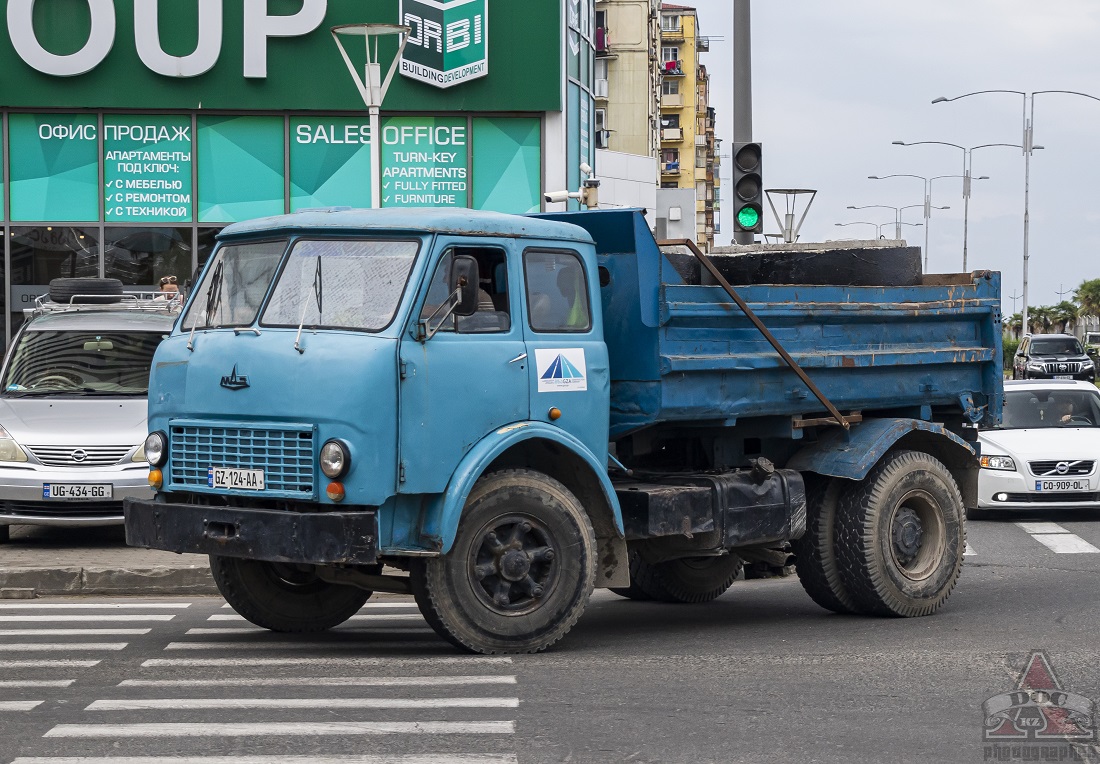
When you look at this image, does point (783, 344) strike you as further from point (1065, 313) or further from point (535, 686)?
point (1065, 313)

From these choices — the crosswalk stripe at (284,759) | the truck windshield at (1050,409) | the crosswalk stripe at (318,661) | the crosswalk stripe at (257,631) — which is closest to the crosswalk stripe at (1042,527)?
the truck windshield at (1050,409)

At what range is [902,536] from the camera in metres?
10.1

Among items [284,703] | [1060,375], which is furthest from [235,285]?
[1060,375]

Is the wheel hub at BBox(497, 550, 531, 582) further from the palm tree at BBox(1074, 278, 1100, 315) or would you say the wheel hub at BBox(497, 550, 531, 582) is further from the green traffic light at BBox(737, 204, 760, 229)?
the palm tree at BBox(1074, 278, 1100, 315)

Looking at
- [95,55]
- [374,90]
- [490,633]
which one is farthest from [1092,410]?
[95,55]

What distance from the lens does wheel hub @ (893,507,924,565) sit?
10094 mm

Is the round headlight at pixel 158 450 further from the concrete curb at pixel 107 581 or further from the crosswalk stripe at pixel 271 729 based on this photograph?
the concrete curb at pixel 107 581

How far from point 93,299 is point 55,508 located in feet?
10.0

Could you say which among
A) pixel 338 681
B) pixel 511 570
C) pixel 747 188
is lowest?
pixel 338 681

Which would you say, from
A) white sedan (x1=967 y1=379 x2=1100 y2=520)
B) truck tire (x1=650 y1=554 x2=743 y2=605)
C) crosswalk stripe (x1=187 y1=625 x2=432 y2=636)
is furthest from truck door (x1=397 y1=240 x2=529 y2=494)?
white sedan (x1=967 y1=379 x2=1100 y2=520)

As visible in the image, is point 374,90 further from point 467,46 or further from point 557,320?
point 557,320

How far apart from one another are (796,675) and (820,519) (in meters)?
2.50

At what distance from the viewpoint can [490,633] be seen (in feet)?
26.1

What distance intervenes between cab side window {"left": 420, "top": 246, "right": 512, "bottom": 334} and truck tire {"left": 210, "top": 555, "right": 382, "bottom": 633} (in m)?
1.88
